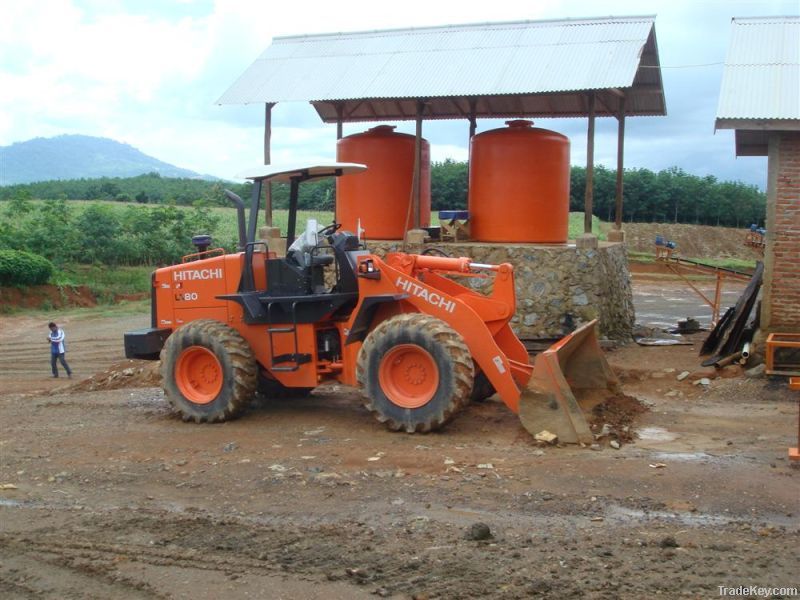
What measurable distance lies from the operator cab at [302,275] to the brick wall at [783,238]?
19.2ft

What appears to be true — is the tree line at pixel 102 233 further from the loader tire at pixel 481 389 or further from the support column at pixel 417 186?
the loader tire at pixel 481 389

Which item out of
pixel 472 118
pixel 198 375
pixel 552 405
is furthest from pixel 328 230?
pixel 472 118

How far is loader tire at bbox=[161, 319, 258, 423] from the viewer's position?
966 cm

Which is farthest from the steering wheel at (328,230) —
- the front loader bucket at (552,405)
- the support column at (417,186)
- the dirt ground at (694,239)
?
the dirt ground at (694,239)

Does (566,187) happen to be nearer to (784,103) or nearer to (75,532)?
(784,103)

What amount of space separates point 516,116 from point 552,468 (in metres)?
13.2

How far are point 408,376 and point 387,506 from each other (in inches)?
90.2

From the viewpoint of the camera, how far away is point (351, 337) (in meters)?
9.41

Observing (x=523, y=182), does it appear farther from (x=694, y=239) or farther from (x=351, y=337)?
(x=694, y=239)

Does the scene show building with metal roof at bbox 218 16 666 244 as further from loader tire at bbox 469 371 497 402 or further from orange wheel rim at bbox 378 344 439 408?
orange wheel rim at bbox 378 344 439 408

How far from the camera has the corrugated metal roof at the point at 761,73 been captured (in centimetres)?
1205

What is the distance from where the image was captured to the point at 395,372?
8.96 meters

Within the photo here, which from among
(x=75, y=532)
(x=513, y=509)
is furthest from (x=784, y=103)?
(x=75, y=532)

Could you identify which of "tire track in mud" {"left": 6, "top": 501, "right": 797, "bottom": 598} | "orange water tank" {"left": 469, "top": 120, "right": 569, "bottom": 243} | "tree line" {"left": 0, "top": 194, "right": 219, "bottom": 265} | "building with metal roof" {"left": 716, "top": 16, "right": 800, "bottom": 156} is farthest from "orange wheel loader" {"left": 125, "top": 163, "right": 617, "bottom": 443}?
"tree line" {"left": 0, "top": 194, "right": 219, "bottom": 265}
